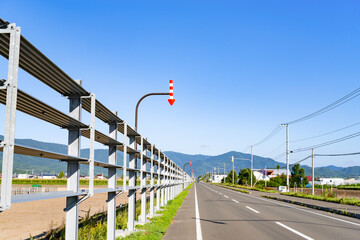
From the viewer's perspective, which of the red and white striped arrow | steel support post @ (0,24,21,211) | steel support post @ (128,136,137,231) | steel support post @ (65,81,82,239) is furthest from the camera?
the red and white striped arrow

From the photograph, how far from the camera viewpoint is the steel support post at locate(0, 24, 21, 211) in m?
3.35

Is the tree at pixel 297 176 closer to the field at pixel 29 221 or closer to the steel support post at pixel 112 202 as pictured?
the field at pixel 29 221

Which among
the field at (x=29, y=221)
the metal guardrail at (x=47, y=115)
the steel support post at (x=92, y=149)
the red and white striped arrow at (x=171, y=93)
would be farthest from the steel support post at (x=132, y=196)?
the steel support post at (x=92, y=149)

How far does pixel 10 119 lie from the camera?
11.2 feet

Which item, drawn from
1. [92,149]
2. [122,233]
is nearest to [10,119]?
[92,149]

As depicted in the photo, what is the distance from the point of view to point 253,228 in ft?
36.7

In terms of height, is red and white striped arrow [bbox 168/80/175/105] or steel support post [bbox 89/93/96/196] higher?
red and white striped arrow [bbox 168/80/175/105]

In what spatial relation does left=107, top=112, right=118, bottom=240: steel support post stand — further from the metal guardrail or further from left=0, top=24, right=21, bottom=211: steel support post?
left=0, top=24, right=21, bottom=211: steel support post

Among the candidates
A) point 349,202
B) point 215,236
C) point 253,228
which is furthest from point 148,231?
point 349,202

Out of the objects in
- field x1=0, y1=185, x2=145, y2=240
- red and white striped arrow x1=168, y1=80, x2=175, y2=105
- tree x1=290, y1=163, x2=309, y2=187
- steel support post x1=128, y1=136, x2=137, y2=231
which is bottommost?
tree x1=290, y1=163, x2=309, y2=187

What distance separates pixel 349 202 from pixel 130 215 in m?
21.1

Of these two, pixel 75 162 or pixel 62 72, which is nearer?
pixel 62 72

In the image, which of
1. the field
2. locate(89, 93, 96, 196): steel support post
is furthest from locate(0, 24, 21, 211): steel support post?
the field

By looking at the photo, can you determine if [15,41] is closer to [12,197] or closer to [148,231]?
[12,197]
